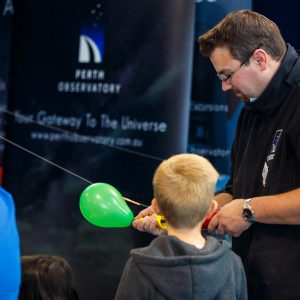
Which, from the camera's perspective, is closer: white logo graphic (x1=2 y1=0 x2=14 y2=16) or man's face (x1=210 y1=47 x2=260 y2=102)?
man's face (x1=210 y1=47 x2=260 y2=102)

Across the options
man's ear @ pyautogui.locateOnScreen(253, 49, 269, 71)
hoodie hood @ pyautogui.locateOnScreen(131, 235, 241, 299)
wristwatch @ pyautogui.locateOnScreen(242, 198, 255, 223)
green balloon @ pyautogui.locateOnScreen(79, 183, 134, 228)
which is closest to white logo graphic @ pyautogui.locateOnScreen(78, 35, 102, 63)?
green balloon @ pyautogui.locateOnScreen(79, 183, 134, 228)

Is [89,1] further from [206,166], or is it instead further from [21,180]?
[206,166]

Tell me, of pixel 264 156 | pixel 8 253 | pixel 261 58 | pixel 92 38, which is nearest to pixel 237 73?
pixel 261 58

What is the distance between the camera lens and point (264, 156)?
1569 mm

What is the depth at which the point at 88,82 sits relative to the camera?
3242mm

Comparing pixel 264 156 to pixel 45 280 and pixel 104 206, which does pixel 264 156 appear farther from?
pixel 45 280

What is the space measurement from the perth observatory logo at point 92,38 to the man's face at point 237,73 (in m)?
1.69

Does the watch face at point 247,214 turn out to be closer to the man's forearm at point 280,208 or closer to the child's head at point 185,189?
the man's forearm at point 280,208

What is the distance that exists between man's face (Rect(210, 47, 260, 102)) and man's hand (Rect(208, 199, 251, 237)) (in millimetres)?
345

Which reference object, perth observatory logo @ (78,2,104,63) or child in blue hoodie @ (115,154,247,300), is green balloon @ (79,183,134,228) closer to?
child in blue hoodie @ (115,154,247,300)

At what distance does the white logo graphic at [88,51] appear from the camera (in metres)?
3.22

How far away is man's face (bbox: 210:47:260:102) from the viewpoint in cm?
158

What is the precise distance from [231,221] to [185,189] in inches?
11.8

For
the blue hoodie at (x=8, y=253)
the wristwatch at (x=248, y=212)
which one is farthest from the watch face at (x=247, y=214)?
the blue hoodie at (x=8, y=253)
